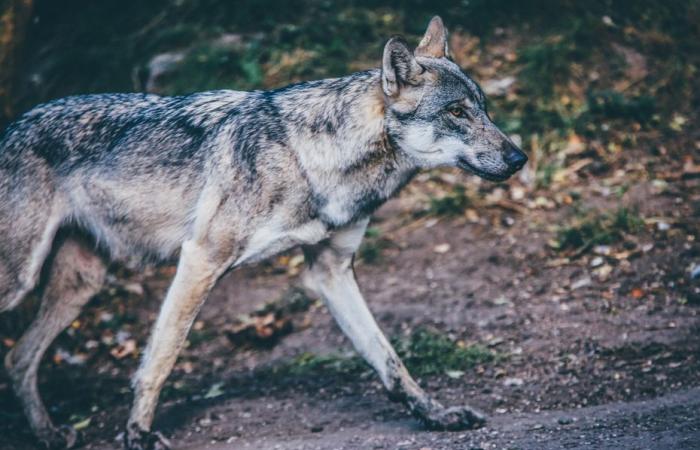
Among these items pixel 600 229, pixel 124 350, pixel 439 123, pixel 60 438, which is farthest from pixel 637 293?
pixel 60 438

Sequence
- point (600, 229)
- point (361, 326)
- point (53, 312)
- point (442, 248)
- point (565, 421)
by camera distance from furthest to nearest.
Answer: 1. point (442, 248)
2. point (600, 229)
3. point (53, 312)
4. point (361, 326)
5. point (565, 421)

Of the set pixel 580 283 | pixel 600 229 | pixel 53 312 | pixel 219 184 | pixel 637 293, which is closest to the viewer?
pixel 219 184

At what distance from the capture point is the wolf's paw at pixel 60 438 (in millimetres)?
4809

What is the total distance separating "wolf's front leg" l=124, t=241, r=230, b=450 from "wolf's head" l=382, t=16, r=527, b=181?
128cm

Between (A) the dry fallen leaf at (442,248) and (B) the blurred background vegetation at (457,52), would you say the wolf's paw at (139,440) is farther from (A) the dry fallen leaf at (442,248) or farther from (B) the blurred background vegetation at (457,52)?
(B) the blurred background vegetation at (457,52)

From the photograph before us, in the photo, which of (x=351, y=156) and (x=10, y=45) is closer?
(x=351, y=156)

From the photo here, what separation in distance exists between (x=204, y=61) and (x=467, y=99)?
5.12 m

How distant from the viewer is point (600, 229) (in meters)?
6.56

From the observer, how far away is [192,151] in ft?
15.2

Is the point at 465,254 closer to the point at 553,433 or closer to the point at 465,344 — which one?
the point at 465,344

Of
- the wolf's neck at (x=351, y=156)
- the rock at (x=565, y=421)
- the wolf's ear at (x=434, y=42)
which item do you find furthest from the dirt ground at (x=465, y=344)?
the wolf's ear at (x=434, y=42)

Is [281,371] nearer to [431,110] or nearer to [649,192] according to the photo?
[431,110]

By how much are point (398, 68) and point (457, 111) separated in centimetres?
40


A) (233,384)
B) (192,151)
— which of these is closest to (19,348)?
(233,384)
